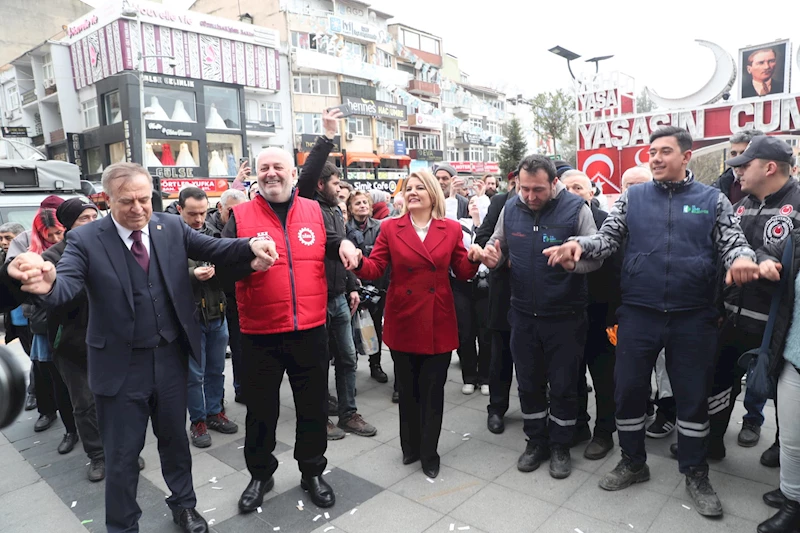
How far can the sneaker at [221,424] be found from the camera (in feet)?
14.8

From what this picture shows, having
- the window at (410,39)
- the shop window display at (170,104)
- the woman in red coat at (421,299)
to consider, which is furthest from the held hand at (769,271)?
the window at (410,39)

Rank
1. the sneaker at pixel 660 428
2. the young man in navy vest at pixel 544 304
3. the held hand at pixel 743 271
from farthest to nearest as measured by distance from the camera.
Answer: the sneaker at pixel 660 428 < the young man in navy vest at pixel 544 304 < the held hand at pixel 743 271

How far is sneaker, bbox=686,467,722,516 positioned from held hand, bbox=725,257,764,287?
121 centimetres

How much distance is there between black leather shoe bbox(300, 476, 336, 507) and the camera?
3272mm

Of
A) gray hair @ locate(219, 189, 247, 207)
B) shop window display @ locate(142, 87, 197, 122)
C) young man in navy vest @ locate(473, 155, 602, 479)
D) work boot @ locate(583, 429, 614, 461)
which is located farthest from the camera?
shop window display @ locate(142, 87, 197, 122)

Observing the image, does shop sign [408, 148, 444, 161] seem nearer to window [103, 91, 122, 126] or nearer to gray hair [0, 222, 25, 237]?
window [103, 91, 122, 126]

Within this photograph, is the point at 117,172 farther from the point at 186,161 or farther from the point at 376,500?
the point at 186,161

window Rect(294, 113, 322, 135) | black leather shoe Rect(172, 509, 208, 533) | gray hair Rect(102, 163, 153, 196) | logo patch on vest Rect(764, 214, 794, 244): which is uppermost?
window Rect(294, 113, 322, 135)

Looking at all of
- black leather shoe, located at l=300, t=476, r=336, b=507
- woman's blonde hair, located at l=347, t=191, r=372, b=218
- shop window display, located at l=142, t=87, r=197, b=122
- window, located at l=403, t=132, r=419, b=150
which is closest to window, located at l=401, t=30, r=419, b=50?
window, located at l=403, t=132, r=419, b=150

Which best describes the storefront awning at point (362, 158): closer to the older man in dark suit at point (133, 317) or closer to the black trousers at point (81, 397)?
the black trousers at point (81, 397)

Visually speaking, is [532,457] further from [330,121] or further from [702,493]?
[330,121]

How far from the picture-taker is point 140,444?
284 centimetres

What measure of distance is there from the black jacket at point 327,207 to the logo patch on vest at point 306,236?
228 mm

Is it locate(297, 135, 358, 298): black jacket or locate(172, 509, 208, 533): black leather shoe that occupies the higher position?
locate(297, 135, 358, 298): black jacket
